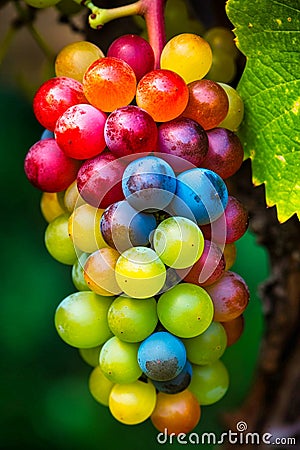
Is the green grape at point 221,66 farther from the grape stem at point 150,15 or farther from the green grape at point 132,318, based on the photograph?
the green grape at point 132,318

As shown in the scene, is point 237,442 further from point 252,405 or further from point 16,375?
point 16,375

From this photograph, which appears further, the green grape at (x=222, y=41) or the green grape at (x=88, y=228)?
the green grape at (x=222, y=41)

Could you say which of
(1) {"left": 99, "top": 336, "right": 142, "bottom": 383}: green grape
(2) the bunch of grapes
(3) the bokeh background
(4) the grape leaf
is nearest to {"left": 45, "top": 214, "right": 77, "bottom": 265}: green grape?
(2) the bunch of grapes

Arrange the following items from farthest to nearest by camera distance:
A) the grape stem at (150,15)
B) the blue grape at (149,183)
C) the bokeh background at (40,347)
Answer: the bokeh background at (40,347), the grape stem at (150,15), the blue grape at (149,183)

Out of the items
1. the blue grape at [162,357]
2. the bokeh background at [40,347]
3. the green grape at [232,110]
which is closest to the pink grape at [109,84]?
the green grape at [232,110]

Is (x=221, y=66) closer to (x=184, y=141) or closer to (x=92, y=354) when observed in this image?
(x=184, y=141)

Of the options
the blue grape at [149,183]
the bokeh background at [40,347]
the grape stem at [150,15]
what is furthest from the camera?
the bokeh background at [40,347]

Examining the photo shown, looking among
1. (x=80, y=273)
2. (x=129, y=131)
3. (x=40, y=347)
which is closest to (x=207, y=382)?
(x=80, y=273)
